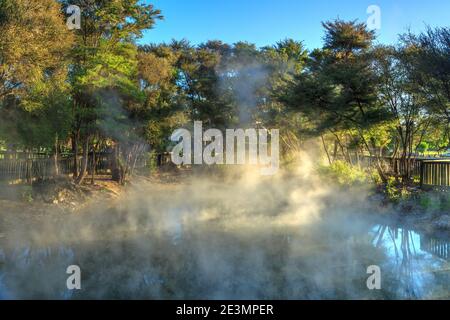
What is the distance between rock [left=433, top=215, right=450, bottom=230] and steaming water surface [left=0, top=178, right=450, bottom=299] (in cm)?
69

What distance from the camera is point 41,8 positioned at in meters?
8.82

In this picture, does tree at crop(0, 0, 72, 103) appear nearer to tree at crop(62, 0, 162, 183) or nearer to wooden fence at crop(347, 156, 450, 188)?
tree at crop(62, 0, 162, 183)

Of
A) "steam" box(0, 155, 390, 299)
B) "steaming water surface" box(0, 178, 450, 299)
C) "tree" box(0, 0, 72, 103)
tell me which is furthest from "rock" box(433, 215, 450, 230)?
"tree" box(0, 0, 72, 103)

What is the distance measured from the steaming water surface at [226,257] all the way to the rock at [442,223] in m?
0.69

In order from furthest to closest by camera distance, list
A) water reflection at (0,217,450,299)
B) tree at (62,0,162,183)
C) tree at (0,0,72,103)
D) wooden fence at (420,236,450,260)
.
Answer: tree at (62,0,162,183) → tree at (0,0,72,103) → wooden fence at (420,236,450,260) → water reflection at (0,217,450,299)

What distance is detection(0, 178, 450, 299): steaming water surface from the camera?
195 inches

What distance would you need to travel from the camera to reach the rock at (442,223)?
26.4 feet

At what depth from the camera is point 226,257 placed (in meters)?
6.37

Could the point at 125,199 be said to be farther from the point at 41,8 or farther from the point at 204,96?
the point at 204,96

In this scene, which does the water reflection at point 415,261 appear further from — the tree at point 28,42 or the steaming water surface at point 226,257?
the tree at point 28,42

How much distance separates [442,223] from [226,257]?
5.44 metres

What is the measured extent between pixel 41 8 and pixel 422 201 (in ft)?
37.3

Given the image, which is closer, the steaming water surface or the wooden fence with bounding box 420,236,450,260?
the steaming water surface
